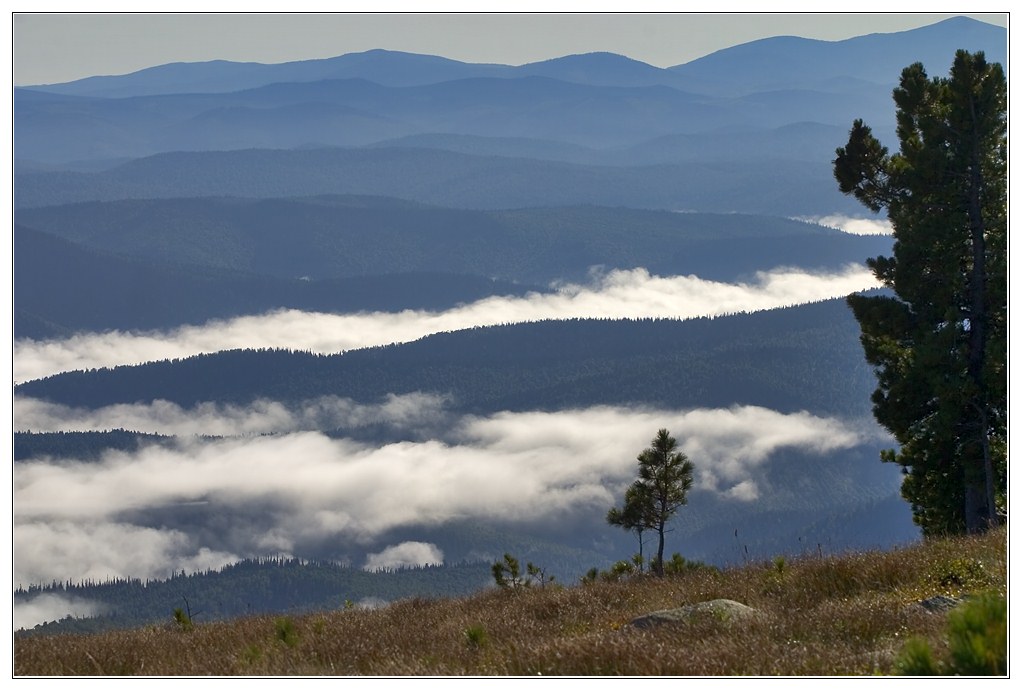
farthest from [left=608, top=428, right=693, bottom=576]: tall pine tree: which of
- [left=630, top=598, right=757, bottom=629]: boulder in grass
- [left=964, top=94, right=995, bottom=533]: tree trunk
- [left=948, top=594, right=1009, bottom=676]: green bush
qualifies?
[left=948, top=594, right=1009, bottom=676]: green bush

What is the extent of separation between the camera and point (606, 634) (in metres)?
12.8

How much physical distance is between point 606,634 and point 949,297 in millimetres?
16840

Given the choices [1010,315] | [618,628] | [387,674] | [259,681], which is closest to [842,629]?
[618,628]

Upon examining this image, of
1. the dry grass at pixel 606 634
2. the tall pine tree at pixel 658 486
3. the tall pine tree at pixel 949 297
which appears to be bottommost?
the dry grass at pixel 606 634

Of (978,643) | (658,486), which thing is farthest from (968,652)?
(658,486)

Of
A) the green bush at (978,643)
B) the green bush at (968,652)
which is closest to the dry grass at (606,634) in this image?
the green bush at (968,652)

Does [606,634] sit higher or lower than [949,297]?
lower

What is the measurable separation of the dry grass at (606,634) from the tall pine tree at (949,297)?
9.12 metres

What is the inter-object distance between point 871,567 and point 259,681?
8.27 metres

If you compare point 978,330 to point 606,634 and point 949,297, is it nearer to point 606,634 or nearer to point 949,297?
point 949,297

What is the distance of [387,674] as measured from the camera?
39.4ft

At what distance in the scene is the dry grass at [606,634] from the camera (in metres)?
11.5

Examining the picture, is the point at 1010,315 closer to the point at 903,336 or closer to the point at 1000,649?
the point at 1000,649

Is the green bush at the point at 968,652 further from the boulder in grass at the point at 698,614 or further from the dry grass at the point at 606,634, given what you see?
the boulder in grass at the point at 698,614
